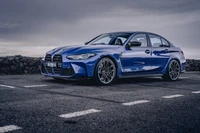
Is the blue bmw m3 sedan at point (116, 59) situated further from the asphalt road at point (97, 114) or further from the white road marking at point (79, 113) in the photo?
the white road marking at point (79, 113)

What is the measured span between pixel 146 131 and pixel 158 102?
190 centimetres

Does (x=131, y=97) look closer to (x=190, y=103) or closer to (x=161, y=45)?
(x=190, y=103)

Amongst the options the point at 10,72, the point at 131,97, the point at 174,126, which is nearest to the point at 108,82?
the point at 131,97

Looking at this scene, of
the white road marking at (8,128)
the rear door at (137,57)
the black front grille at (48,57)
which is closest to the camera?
the white road marking at (8,128)

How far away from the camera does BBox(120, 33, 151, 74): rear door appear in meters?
7.53

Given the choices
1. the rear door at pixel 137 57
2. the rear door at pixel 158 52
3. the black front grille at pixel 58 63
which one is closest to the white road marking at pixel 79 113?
the black front grille at pixel 58 63

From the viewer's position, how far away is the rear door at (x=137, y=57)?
7.53 metres

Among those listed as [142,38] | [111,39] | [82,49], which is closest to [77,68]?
[82,49]

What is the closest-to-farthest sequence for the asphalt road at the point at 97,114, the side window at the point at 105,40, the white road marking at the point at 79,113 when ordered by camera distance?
the asphalt road at the point at 97,114 < the white road marking at the point at 79,113 < the side window at the point at 105,40

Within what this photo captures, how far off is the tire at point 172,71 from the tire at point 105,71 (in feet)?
8.26

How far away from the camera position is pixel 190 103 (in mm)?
4770

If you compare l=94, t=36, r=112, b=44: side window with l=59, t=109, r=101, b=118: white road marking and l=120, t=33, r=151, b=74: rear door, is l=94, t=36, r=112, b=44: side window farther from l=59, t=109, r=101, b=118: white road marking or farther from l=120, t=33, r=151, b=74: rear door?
l=59, t=109, r=101, b=118: white road marking

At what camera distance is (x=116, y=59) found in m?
7.26

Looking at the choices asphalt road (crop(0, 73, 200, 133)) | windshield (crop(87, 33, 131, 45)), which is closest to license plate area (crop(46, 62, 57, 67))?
windshield (crop(87, 33, 131, 45))
